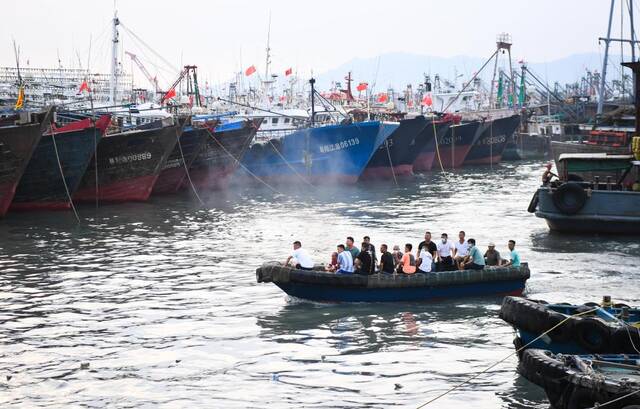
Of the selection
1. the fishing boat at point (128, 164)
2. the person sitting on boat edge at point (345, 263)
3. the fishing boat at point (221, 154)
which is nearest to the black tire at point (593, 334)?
the person sitting on boat edge at point (345, 263)

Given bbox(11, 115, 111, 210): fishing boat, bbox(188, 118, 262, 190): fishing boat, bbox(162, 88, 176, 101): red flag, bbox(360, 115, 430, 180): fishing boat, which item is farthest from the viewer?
bbox(360, 115, 430, 180): fishing boat

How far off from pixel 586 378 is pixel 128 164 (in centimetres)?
3574

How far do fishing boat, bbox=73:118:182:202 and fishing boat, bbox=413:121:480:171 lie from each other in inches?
1091

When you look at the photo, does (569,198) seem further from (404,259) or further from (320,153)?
(320,153)

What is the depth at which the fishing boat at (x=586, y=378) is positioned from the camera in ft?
43.6

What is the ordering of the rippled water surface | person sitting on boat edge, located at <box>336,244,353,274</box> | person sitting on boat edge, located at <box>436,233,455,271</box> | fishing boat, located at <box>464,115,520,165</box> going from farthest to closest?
fishing boat, located at <box>464,115,520,165</box>, person sitting on boat edge, located at <box>436,233,455,271</box>, person sitting on boat edge, located at <box>336,244,353,274</box>, the rippled water surface

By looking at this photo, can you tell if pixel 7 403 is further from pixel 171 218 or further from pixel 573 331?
pixel 171 218

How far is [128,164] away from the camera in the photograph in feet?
153

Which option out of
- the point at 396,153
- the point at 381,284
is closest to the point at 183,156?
the point at 396,153

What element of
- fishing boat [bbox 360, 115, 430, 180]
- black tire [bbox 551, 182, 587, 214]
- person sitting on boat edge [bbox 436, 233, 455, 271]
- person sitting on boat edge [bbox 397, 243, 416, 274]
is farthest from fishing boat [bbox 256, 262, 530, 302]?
fishing boat [bbox 360, 115, 430, 180]

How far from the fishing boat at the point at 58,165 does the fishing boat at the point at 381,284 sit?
22.2 m

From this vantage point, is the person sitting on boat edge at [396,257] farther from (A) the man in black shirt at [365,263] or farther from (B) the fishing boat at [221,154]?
(B) the fishing boat at [221,154]

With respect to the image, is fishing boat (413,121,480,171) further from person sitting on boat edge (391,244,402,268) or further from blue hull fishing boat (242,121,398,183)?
person sitting on boat edge (391,244,402,268)

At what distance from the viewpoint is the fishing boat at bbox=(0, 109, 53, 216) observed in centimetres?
3884
